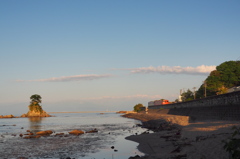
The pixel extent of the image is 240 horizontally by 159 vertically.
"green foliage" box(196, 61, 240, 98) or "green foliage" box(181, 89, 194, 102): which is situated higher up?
"green foliage" box(196, 61, 240, 98)

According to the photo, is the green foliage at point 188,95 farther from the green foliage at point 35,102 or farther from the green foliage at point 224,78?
the green foliage at point 35,102

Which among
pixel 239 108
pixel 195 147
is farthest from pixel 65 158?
pixel 239 108

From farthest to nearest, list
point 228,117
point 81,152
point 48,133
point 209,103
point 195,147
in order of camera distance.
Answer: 1. point 209,103
2. point 48,133
3. point 228,117
4. point 81,152
5. point 195,147

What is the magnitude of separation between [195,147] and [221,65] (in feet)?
283

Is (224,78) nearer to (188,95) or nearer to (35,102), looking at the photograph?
(188,95)

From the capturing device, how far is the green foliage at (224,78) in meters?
90.9

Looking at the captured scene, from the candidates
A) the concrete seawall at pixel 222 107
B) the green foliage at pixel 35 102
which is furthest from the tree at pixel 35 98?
the concrete seawall at pixel 222 107

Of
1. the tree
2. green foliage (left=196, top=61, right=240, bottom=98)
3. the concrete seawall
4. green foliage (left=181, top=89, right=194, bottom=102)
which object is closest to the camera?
the concrete seawall

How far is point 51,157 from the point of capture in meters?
22.7

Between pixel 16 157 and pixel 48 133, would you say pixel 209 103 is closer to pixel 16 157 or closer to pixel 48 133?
pixel 48 133

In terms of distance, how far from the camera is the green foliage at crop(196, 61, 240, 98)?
298ft

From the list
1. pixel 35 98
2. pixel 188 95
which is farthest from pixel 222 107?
pixel 35 98

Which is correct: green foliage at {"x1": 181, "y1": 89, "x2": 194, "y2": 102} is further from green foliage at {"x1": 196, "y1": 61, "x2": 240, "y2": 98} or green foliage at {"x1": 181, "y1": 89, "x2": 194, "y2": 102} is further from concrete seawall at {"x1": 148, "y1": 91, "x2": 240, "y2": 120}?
concrete seawall at {"x1": 148, "y1": 91, "x2": 240, "y2": 120}

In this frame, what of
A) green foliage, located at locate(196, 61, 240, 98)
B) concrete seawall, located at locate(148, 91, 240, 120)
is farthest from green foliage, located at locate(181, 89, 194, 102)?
concrete seawall, located at locate(148, 91, 240, 120)
